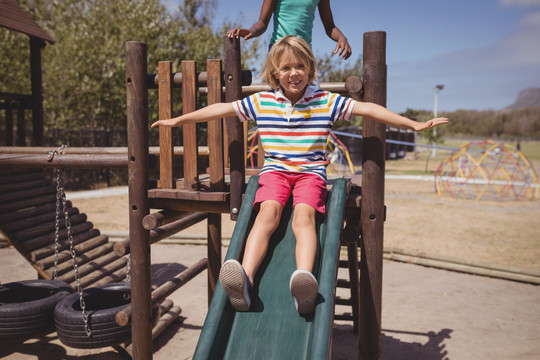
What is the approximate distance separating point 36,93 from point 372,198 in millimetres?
6871

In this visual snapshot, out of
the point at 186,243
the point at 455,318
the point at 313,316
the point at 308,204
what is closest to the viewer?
the point at 313,316

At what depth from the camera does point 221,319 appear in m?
2.58

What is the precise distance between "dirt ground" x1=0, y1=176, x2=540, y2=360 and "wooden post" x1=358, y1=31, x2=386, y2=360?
1.43 m

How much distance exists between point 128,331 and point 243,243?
1.75 meters

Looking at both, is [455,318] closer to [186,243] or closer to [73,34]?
[186,243]

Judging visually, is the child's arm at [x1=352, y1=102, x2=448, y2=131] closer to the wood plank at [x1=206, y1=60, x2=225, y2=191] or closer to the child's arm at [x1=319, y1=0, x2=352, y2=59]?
the child's arm at [x1=319, y1=0, x2=352, y2=59]

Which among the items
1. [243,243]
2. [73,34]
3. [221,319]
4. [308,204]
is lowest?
[221,319]

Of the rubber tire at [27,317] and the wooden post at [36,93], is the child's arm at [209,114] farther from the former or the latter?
the wooden post at [36,93]

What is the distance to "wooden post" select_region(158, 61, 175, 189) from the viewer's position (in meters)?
3.49

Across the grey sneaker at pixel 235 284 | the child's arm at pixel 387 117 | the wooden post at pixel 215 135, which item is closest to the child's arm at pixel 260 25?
the wooden post at pixel 215 135

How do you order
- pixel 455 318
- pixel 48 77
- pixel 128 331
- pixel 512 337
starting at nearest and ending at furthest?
1. pixel 128 331
2. pixel 512 337
3. pixel 455 318
4. pixel 48 77

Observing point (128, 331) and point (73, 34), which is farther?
point (73, 34)

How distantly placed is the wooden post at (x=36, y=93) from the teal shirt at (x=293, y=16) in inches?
202

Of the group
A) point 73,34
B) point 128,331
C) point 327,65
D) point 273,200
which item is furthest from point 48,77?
point 327,65
